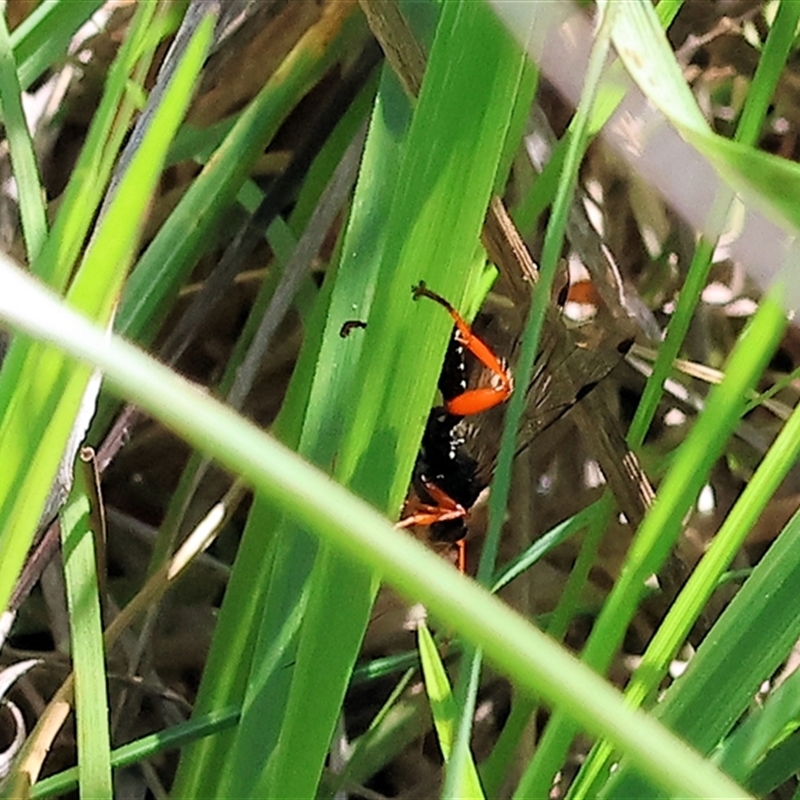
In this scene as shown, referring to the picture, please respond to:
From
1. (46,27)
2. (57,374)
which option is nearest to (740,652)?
(57,374)

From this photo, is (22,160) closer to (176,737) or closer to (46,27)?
(46,27)

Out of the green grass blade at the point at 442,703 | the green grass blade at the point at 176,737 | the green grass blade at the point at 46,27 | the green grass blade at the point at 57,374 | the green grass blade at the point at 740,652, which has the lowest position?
the green grass blade at the point at 176,737

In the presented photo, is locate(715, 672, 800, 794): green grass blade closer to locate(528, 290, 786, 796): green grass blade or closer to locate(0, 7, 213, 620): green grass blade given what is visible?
locate(528, 290, 786, 796): green grass blade

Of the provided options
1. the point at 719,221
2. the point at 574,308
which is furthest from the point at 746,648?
the point at 574,308

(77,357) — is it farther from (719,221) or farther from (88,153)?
(719,221)

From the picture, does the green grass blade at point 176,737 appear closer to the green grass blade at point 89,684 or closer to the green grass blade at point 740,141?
the green grass blade at point 89,684

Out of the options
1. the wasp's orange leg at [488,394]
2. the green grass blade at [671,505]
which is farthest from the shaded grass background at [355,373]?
the wasp's orange leg at [488,394]

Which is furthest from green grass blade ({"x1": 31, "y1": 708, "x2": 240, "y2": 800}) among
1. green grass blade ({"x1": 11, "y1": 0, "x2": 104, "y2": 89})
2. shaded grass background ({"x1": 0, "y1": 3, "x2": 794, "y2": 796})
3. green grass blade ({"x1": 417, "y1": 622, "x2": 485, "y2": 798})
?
green grass blade ({"x1": 11, "y1": 0, "x2": 104, "y2": 89})

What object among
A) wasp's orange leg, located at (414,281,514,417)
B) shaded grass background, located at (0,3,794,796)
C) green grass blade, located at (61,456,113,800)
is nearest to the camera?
shaded grass background, located at (0,3,794,796)
